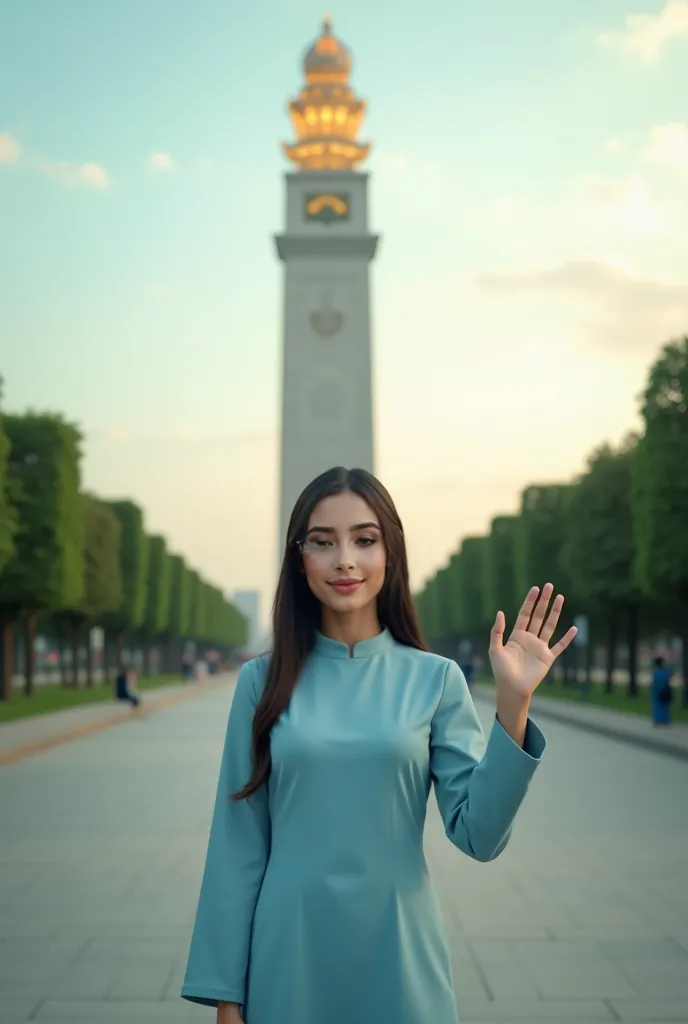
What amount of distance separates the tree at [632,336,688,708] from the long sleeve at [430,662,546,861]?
1392 inches

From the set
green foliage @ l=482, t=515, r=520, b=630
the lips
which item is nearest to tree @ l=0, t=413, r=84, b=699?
green foliage @ l=482, t=515, r=520, b=630

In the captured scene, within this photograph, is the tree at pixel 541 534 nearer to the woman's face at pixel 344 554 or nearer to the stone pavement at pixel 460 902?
the stone pavement at pixel 460 902

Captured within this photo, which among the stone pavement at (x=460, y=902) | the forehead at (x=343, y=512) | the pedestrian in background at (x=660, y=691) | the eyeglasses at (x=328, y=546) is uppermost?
the forehead at (x=343, y=512)

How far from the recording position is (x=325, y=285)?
259ft

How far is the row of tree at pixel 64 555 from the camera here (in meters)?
46.2

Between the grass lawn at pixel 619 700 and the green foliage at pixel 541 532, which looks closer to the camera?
the grass lawn at pixel 619 700

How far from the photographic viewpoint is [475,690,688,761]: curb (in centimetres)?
2381

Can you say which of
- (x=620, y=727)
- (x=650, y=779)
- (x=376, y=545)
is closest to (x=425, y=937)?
(x=376, y=545)

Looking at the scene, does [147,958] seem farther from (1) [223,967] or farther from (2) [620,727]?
(2) [620,727]

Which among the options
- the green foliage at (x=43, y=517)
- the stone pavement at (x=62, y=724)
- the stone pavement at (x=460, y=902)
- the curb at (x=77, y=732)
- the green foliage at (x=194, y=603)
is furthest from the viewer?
the green foliage at (x=194, y=603)

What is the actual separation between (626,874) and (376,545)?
8276 mm

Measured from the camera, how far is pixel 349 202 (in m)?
84.4

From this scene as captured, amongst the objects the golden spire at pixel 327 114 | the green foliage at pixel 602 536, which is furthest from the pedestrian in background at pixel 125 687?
the golden spire at pixel 327 114

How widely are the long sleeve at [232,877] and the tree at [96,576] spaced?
56149 millimetres
